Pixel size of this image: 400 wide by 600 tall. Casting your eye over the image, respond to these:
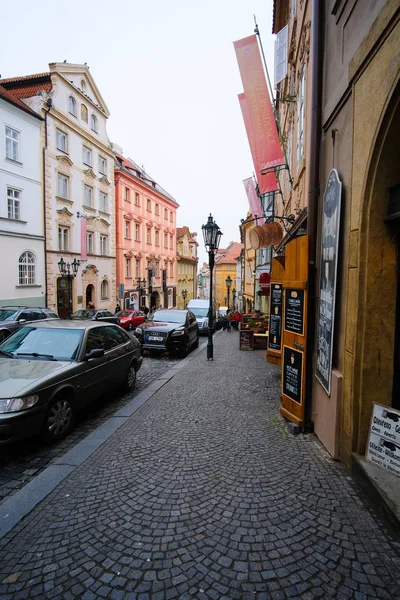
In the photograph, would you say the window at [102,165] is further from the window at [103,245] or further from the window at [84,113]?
the window at [103,245]

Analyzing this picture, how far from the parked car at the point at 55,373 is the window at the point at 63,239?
20026 millimetres

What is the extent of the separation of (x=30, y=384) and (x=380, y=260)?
165 inches

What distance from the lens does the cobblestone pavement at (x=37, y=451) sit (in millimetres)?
3770

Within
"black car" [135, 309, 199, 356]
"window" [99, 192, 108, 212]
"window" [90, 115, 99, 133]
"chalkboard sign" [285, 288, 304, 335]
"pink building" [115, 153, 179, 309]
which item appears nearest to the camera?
"chalkboard sign" [285, 288, 304, 335]

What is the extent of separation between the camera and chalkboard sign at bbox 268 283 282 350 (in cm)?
767

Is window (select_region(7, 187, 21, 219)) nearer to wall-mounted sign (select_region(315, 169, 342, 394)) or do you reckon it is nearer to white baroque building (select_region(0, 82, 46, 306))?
white baroque building (select_region(0, 82, 46, 306))

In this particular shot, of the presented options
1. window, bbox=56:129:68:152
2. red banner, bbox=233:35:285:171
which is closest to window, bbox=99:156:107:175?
window, bbox=56:129:68:152

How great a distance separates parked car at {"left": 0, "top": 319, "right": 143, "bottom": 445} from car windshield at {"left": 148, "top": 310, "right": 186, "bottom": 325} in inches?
212

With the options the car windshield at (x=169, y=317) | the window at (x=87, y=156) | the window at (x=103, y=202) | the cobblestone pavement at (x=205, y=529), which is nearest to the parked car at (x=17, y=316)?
the car windshield at (x=169, y=317)

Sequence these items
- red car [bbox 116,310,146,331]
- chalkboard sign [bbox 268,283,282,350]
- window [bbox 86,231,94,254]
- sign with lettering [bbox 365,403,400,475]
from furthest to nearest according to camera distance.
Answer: window [bbox 86,231,94,254] < red car [bbox 116,310,146,331] < chalkboard sign [bbox 268,283,282,350] < sign with lettering [bbox 365,403,400,475]

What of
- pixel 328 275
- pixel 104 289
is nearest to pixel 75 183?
pixel 104 289

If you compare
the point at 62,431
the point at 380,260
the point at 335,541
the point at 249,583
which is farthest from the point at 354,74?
the point at 62,431

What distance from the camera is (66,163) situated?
2502 cm

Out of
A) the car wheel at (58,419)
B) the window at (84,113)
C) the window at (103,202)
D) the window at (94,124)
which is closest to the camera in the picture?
the car wheel at (58,419)
